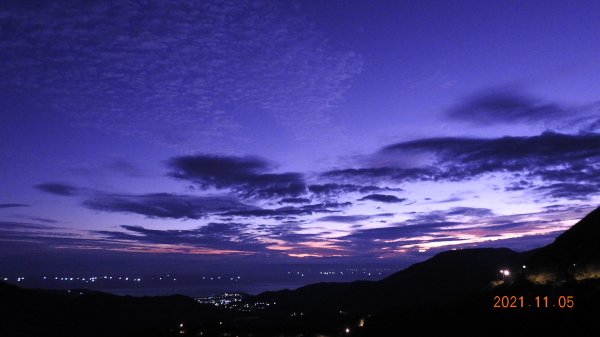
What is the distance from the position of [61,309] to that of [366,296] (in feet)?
Answer: 396

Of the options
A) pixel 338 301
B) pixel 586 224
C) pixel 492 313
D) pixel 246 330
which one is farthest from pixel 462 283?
pixel 492 313

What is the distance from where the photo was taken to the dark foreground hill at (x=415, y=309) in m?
52.8

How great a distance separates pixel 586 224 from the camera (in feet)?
280

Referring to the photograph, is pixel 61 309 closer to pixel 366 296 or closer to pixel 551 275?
pixel 366 296

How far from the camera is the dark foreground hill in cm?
5281

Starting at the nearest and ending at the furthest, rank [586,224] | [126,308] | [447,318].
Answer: [447,318] → [586,224] → [126,308]
